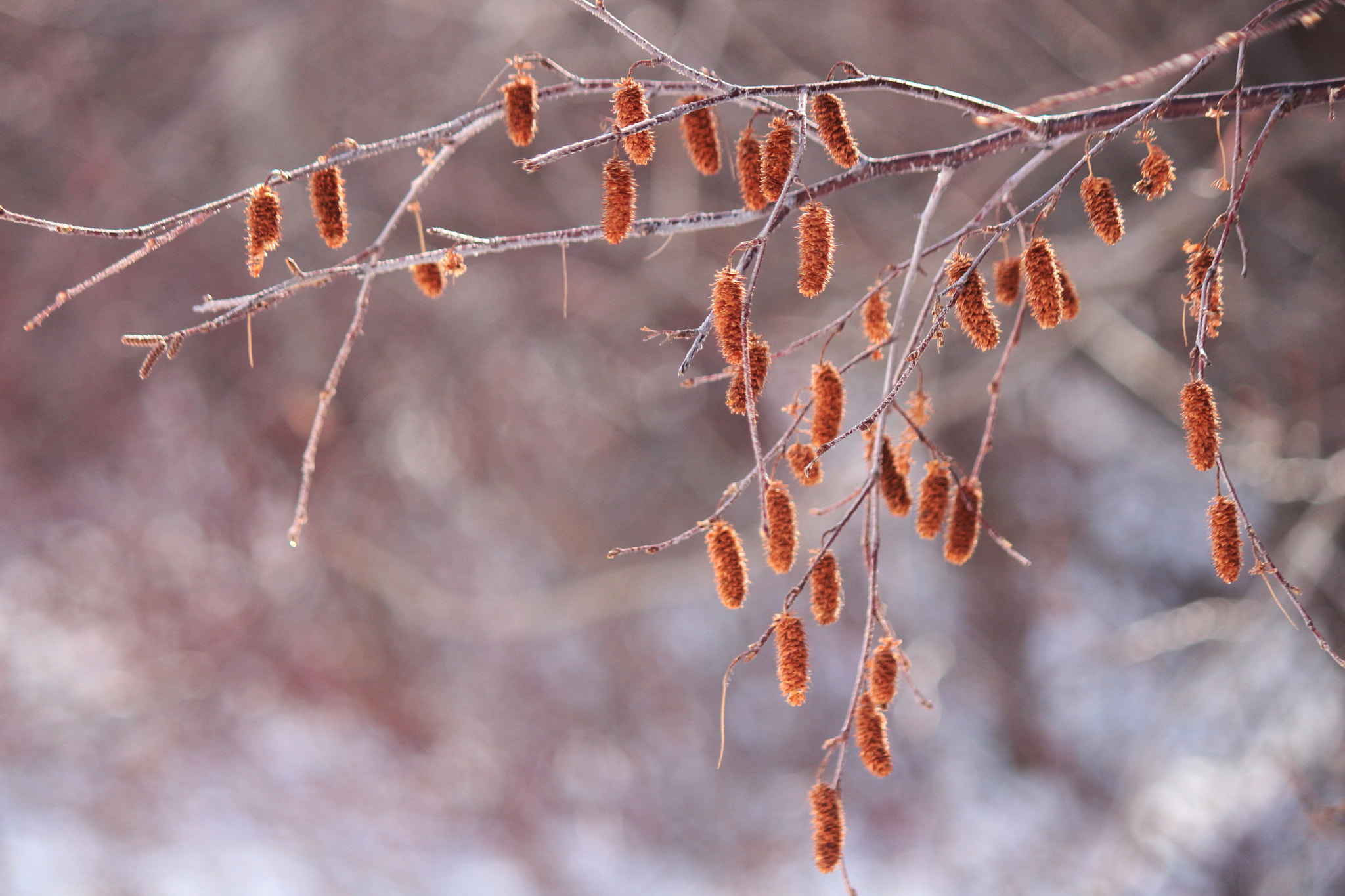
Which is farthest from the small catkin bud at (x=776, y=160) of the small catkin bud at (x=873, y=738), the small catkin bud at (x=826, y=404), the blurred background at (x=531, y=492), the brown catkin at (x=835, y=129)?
the blurred background at (x=531, y=492)

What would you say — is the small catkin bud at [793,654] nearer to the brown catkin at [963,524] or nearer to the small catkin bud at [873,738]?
the small catkin bud at [873,738]

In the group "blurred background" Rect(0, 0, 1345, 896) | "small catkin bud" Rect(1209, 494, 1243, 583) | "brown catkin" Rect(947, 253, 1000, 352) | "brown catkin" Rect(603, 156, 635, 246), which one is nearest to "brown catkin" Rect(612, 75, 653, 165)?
"brown catkin" Rect(603, 156, 635, 246)

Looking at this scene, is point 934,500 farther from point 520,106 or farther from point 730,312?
point 520,106

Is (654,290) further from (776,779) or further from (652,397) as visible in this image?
(776,779)

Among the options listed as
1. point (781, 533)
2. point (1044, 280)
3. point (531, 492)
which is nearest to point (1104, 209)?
point (1044, 280)

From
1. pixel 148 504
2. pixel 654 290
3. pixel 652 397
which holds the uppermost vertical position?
pixel 654 290

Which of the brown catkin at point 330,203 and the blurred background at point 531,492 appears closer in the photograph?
the brown catkin at point 330,203

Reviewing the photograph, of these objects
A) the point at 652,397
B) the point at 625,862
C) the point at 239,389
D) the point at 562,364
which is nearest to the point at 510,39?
the point at 562,364
